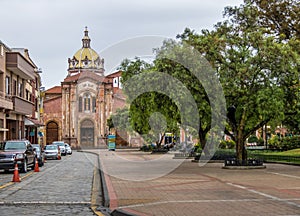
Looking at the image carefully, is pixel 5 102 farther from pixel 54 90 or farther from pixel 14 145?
pixel 54 90

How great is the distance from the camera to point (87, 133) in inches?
3935

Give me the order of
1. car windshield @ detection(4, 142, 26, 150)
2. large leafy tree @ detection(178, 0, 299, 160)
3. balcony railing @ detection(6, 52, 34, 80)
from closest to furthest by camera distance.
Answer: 1. large leafy tree @ detection(178, 0, 299, 160)
2. car windshield @ detection(4, 142, 26, 150)
3. balcony railing @ detection(6, 52, 34, 80)

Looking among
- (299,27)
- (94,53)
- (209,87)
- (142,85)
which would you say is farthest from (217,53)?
(94,53)

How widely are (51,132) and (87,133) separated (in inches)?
297

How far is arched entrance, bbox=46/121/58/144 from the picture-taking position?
101 metres

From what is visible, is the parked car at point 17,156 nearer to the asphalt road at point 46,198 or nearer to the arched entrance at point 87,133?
the asphalt road at point 46,198

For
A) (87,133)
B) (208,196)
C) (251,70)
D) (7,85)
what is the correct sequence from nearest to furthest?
(208,196) → (251,70) → (7,85) → (87,133)

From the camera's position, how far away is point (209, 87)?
2503 centimetres

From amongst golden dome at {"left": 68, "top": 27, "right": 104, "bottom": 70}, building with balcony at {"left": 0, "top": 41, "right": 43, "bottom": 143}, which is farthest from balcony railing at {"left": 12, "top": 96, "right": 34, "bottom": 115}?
golden dome at {"left": 68, "top": 27, "right": 104, "bottom": 70}

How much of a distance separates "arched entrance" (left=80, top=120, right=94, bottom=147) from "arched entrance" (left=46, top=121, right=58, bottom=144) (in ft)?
18.3

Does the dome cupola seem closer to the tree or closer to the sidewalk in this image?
the tree

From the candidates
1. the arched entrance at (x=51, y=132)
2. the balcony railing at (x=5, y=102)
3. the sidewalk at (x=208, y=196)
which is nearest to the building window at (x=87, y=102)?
the arched entrance at (x=51, y=132)

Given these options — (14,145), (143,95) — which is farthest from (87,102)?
(14,145)

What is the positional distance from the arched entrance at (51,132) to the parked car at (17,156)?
72.7 m
